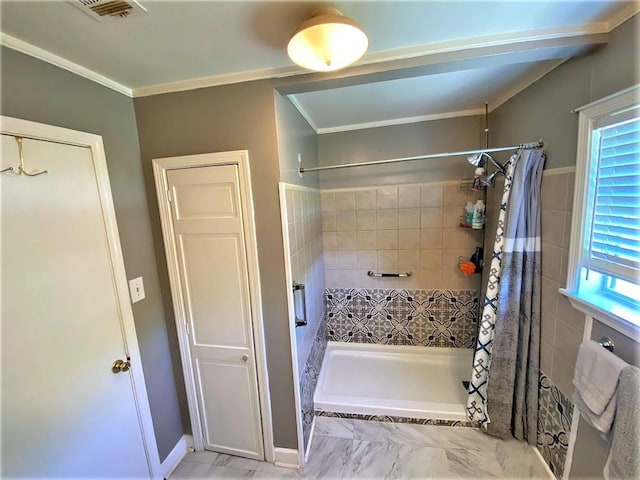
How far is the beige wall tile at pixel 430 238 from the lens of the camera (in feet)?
8.40

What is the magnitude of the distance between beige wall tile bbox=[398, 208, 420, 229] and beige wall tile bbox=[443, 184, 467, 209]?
0.28 meters

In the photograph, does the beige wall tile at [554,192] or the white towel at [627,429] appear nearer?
the white towel at [627,429]

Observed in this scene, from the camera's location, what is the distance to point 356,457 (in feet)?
5.83

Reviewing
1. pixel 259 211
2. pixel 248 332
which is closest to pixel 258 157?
pixel 259 211

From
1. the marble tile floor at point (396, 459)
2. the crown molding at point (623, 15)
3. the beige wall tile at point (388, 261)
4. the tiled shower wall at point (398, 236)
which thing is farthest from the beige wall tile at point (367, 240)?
the crown molding at point (623, 15)

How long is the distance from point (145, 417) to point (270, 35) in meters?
2.18

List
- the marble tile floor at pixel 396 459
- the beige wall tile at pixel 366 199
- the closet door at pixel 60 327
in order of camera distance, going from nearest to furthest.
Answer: the closet door at pixel 60 327 < the marble tile floor at pixel 396 459 < the beige wall tile at pixel 366 199

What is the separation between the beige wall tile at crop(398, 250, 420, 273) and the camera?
8.65 ft

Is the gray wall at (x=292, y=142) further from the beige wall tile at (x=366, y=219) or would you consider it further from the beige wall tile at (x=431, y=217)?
the beige wall tile at (x=431, y=217)

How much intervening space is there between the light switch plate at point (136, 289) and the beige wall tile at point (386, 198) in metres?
2.11

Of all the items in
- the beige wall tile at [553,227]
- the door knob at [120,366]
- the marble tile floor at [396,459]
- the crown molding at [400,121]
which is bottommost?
the marble tile floor at [396,459]

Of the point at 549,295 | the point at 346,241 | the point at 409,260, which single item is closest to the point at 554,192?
the point at 549,295

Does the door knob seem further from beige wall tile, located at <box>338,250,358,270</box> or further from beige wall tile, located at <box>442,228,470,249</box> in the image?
beige wall tile, located at <box>442,228,470,249</box>

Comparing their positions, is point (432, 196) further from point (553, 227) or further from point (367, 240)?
point (553, 227)
